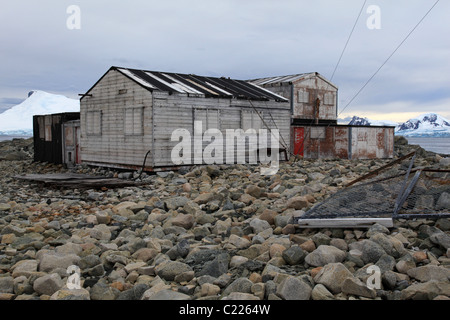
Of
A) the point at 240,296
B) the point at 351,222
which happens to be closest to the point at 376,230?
the point at 351,222

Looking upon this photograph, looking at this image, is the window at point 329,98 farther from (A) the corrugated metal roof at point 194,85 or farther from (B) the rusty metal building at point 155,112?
(B) the rusty metal building at point 155,112

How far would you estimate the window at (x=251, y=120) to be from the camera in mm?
18953

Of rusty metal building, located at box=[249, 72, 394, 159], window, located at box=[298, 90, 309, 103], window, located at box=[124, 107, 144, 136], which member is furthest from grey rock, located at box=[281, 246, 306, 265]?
window, located at box=[298, 90, 309, 103]

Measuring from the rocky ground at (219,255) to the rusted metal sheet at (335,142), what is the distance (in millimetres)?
13074

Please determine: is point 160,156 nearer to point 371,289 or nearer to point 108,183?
point 108,183

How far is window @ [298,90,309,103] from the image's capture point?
27.6m

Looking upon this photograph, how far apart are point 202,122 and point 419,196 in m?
11.2

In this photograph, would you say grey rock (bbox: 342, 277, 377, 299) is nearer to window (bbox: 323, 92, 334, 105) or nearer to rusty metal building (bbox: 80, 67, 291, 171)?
rusty metal building (bbox: 80, 67, 291, 171)

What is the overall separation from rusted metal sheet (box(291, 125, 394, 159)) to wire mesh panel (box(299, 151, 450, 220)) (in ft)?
45.4

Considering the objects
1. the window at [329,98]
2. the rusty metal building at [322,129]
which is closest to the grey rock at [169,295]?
the rusty metal building at [322,129]

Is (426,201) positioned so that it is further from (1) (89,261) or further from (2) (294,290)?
(1) (89,261)

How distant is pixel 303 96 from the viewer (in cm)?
2791

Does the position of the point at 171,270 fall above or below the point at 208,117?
below

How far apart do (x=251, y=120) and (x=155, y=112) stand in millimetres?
5111
